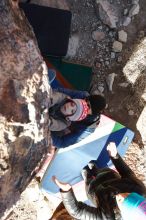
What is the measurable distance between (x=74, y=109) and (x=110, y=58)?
1.22 meters

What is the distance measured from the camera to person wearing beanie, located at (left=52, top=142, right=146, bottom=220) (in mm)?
2277

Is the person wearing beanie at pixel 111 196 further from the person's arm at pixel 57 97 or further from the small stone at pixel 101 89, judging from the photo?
the small stone at pixel 101 89

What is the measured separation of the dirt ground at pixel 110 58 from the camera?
3.53 m

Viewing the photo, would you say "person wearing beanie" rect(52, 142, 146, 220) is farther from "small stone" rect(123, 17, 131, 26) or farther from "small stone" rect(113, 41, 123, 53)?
"small stone" rect(123, 17, 131, 26)

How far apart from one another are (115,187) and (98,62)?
1.37m

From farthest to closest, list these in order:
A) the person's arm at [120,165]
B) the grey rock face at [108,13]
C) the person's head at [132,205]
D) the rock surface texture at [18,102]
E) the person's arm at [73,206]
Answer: the grey rock face at [108,13] → the person's arm at [120,165] → the person's arm at [73,206] → the person's head at [132,205] → the rock surface texture at [18,102]

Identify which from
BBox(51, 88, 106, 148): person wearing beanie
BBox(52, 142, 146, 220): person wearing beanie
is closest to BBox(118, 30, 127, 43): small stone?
BBox(51, 88, 106, 148): person wearing beanie

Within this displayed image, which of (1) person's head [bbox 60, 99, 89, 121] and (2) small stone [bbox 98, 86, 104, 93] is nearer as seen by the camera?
(1) person's head [bbox 60, 99, 89, 121]

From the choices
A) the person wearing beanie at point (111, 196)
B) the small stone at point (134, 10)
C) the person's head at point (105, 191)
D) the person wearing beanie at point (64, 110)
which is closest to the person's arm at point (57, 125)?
the person wearing beanie at point (64, 110)

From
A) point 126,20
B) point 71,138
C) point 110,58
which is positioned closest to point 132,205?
point 71,138

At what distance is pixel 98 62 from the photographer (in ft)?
11.8

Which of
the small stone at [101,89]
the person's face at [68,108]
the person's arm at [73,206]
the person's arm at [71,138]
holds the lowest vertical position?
the person's arm at [73,206]

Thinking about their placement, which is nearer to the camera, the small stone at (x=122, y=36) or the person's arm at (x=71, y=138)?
the person's arm at (x=71, y=138)

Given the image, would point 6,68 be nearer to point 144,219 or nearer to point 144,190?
point 144,219
